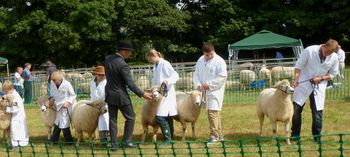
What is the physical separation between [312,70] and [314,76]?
10 centimetres

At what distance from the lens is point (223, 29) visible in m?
39.1

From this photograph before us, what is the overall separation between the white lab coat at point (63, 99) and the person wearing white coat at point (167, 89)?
1564mm

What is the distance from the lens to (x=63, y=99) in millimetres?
8570

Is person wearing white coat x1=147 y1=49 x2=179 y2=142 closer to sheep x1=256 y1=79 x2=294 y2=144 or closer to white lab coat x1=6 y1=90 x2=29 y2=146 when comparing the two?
sheep x1=256 y1=79 x2=294 y2=144

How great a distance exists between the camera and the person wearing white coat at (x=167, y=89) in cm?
826

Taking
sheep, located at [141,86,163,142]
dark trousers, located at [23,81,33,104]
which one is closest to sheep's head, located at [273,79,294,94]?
sheep, located at [141,86,163,142]

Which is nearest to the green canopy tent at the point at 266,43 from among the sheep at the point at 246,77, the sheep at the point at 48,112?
the sheep at the point at 246,77

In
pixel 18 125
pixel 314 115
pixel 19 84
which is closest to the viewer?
pixel 314 115

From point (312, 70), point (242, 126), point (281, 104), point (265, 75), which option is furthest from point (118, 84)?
point (265, 75)

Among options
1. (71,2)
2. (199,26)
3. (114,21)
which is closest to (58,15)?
(71,2)

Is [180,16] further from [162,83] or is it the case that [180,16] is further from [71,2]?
[162,83]

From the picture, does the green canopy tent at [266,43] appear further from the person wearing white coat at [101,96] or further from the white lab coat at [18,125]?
the white lab coat at [18,125]

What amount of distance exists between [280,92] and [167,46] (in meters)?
32.4

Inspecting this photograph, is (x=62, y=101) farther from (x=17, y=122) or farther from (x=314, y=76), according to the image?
(x=314, y=76)
